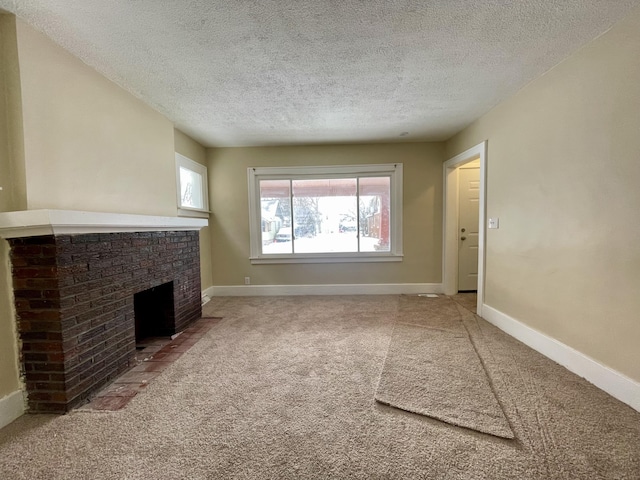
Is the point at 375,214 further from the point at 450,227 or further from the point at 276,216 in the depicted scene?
the point at 276,216

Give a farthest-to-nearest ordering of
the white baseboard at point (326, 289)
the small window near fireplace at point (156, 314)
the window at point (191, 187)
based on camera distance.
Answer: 1. the white baseboard at point (326, 289)
2. the window at point (191, 187)
3. the small window near fireplace at point (156, 314)

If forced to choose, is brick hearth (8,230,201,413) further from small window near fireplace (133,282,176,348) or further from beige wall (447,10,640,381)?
beige wall (447,10,640,381)

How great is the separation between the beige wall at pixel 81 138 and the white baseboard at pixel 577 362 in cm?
394

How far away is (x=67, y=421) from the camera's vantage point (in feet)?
5.49

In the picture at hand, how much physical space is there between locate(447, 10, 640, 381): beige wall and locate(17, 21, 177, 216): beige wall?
12.2ft

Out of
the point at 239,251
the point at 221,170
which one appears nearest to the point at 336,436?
the point at 239,251

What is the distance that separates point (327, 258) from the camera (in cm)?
452

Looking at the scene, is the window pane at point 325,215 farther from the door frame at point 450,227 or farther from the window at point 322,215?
the door frame at point 450,227

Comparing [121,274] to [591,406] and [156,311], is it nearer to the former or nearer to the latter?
[156,311]

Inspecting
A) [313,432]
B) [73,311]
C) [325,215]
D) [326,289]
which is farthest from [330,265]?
[73,311]

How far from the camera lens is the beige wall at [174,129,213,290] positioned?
3.65 meters

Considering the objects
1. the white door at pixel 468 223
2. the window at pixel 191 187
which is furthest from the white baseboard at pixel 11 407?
the white door at pixel 468 223

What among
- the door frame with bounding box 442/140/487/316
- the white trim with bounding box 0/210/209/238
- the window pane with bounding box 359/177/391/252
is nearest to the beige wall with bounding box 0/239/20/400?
the white trim with bounding box 0/210/209/238

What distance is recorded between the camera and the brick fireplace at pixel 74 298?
1682 millimetres
